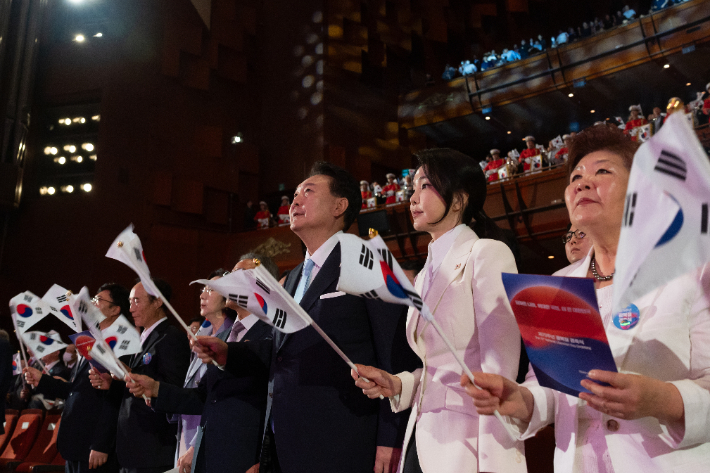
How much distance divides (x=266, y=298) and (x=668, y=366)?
0.90 meters

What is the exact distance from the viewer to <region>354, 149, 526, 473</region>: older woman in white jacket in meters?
1.24

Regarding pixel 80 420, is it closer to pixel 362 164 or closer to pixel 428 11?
pixel 362 164

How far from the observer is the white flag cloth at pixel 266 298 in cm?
138

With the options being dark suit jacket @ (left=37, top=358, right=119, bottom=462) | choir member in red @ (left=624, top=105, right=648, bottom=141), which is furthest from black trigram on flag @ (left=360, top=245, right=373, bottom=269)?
choir member in red @ (left=624, top=105, right=648, bottom=141)

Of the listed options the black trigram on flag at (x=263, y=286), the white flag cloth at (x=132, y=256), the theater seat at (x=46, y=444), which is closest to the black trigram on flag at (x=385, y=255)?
the black trigram on flag at (x=263, y=286)

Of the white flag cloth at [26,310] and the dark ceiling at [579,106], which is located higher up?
the dark ceiling at [579,106]

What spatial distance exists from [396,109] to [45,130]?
21.9 ft

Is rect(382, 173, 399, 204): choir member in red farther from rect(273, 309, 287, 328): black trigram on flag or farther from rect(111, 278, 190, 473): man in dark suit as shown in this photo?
rect(273, 309, 287, 328): black trigram on flag

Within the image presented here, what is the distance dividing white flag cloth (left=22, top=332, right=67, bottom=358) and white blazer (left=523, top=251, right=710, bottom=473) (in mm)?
2965

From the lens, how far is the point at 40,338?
323 centimetres

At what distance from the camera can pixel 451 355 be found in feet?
4.48

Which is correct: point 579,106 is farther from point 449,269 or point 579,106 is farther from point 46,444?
point 449,269

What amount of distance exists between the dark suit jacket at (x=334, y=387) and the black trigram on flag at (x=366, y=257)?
1.77 ft

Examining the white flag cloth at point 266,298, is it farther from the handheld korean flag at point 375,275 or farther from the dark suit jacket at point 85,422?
the dark suit jacket at point 85,422
